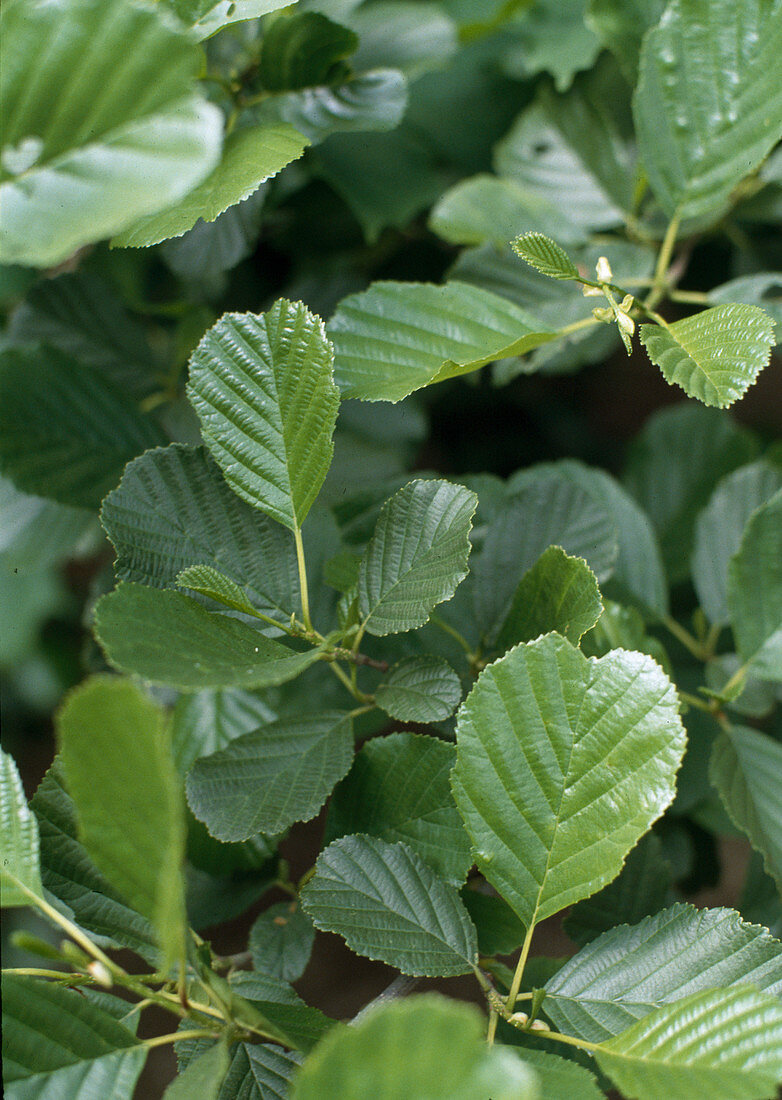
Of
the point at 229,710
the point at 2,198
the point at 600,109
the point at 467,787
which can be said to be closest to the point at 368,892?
the point at 467,787

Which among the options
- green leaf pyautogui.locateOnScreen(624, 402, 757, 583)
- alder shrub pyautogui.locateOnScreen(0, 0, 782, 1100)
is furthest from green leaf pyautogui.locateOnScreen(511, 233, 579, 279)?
green leaf pyautogui.locateOnScreen(624, 402, 757, 583)

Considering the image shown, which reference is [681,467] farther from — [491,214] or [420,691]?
[420,691]

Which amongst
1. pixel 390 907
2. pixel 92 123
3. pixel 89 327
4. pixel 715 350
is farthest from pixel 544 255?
pixel 89 327

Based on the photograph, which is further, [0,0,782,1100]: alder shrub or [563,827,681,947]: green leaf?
[563,827,681,947]: green leaf

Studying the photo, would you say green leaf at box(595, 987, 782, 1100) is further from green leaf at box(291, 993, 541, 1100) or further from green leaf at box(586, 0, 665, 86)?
green leaf at box(586, 0, 665, 86)

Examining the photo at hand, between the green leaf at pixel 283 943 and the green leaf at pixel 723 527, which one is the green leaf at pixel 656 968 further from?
the green leaf at pixel 723 527

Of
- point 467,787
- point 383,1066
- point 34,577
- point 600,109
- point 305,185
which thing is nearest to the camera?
point 383,1066

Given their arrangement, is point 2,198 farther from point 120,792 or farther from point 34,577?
point 34,577
